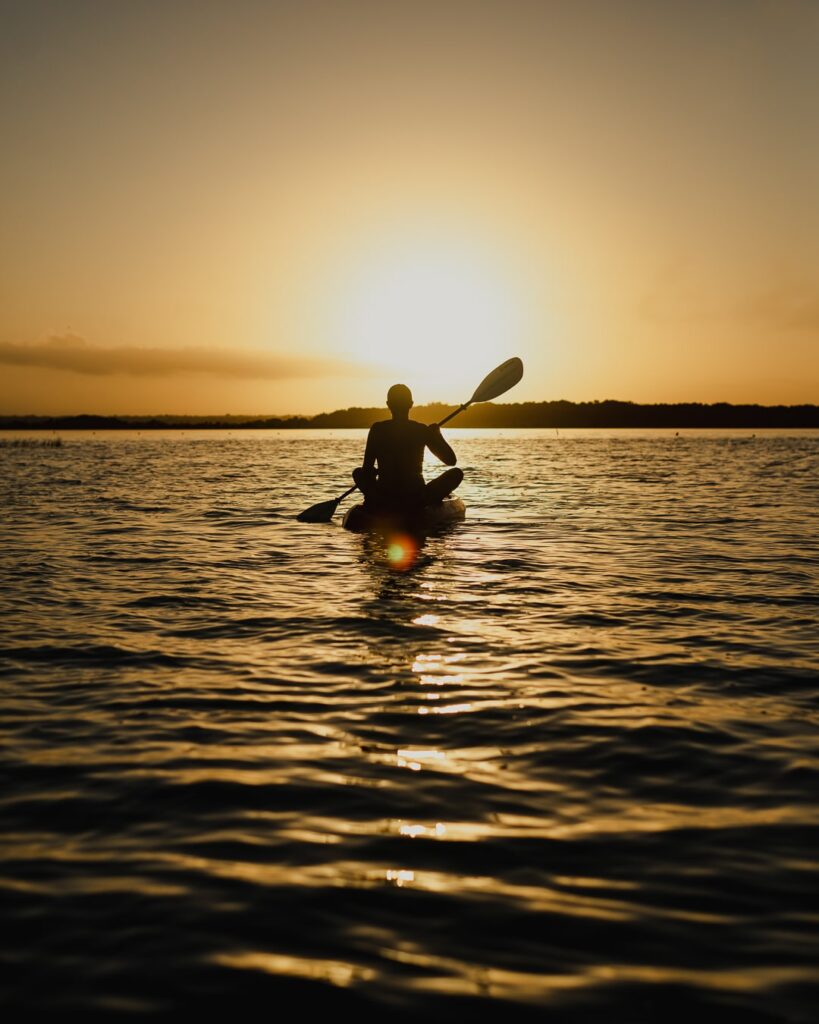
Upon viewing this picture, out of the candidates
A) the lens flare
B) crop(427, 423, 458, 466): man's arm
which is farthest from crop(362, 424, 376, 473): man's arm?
the lens flare

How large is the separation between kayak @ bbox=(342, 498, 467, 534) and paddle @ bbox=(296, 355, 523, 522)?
2727mm

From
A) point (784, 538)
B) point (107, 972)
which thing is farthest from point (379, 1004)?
point (784, 538)

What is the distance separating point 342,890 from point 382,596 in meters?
6.81

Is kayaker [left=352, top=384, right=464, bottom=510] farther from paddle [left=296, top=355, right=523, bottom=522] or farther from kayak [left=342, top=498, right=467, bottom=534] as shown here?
paddle [left=296, top=355, right=523, bottom=522]

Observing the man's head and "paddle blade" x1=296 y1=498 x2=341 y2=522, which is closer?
the man's head

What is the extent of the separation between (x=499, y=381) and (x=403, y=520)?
5293 mm

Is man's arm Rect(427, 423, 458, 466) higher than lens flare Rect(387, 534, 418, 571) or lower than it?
higher

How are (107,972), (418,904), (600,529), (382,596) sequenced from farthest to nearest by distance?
→ (600,529) < (382,596) < (418,904) < (107,972)

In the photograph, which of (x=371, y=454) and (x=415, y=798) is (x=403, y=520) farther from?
(x=415, y=798)

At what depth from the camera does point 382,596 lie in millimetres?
10367

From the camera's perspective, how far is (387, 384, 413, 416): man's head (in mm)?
14297

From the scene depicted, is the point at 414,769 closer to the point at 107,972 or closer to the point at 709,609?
the point at 107,972

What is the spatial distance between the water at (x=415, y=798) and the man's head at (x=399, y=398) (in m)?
4.31

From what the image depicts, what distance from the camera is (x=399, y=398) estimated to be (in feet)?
46.9
